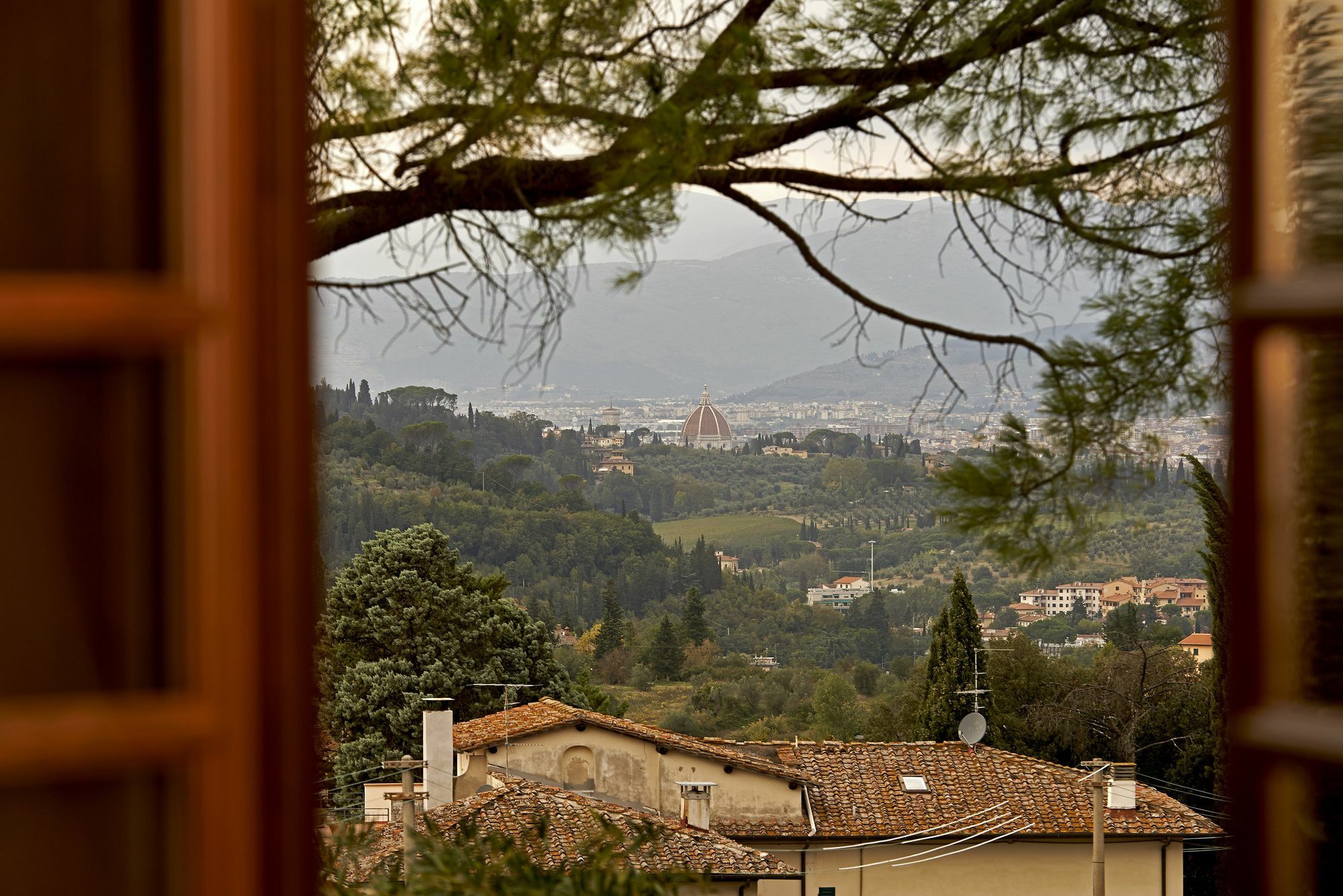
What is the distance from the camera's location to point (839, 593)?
349cm

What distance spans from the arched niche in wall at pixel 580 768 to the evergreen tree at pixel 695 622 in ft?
2.96

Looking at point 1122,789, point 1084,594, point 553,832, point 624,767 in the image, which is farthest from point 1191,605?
point 1122,789

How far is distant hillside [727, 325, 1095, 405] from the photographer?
1.72 metres

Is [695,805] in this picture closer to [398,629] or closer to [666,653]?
[666,653]

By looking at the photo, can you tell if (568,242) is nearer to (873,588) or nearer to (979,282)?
(979,282)

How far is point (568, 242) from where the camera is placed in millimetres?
1612

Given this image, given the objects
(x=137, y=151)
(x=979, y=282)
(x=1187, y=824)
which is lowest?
(x=1187, y=824)

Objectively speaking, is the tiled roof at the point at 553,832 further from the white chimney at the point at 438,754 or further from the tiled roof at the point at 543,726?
the tiled roof at the point at 543,726

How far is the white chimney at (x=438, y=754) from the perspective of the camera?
2.47m

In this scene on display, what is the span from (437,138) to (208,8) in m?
1.05

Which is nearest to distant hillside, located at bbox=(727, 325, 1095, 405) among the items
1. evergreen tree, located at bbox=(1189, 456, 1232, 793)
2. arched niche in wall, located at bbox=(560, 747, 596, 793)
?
evergreen tree, located at bbox=(1189, 456, 1232, 793)

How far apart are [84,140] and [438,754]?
2.21 meters

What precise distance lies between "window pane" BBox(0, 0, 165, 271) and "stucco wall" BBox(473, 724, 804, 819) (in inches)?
119

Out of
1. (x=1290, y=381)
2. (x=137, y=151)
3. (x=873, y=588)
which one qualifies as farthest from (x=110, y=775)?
(x=873, y=588)
